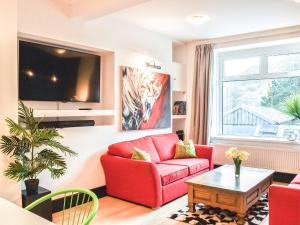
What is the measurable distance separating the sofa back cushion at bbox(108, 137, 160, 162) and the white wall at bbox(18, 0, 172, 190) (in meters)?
0.19

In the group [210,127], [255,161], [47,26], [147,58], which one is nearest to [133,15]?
[147,58]

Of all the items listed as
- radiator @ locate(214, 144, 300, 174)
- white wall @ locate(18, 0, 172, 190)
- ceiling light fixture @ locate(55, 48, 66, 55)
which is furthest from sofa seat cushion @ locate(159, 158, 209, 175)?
ceiling light fixture @ locate(55, 48, 66, 55)

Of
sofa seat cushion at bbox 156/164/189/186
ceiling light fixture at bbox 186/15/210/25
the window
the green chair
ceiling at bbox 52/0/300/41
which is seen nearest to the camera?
the green chair

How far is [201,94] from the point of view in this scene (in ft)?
18.9

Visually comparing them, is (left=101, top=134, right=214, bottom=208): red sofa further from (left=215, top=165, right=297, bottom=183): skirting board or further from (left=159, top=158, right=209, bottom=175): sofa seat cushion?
(left=215, top=165, right=297, bottom=183): skirting board

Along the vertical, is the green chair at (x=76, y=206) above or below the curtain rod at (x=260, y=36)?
below

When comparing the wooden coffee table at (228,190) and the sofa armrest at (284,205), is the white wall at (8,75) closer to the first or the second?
the wooden coffee table at (228,190)

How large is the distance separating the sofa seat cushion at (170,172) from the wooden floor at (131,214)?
12.7 inches

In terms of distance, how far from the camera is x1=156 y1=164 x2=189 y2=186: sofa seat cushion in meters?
3.69

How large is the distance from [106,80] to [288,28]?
10.9ft

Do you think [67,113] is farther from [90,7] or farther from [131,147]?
[90,7]

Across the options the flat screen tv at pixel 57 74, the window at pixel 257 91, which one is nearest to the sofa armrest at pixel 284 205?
the flat screen tv at pixel 57 74

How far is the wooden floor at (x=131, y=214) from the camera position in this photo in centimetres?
318

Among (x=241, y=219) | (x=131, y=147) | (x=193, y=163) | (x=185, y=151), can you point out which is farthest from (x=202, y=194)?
(x=185, y=151)
